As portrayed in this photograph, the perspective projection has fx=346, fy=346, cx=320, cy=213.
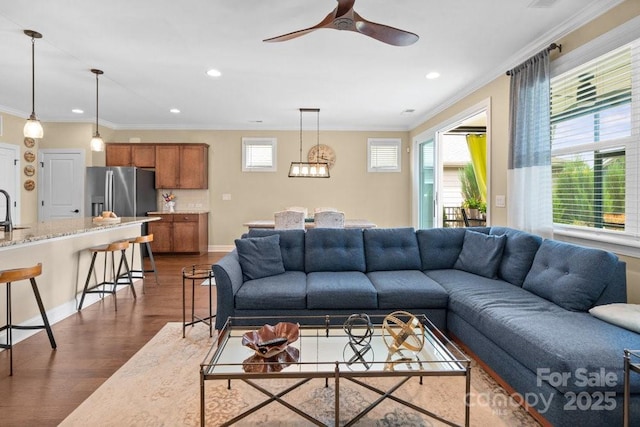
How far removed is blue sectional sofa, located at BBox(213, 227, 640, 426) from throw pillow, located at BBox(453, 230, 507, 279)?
11 millimetres

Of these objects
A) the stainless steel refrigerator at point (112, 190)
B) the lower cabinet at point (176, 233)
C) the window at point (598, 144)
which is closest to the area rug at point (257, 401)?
the window at point (598, 144)

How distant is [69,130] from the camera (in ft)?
22.2

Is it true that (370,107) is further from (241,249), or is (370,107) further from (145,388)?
(145,388)

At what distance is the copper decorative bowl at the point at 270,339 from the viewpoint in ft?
5.68

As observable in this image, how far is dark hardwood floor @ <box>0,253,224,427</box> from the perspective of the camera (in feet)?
6.52

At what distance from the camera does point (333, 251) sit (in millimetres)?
3408

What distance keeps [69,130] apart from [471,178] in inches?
320

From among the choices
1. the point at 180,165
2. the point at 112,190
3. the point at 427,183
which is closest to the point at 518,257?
the point at 427,183

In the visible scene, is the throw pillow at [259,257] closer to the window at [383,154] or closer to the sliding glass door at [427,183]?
the sliding glass door at [427,183]

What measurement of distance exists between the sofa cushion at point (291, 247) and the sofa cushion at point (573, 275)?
198 cm

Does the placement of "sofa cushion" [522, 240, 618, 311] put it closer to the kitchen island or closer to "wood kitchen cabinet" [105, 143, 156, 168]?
→ the kitchen island

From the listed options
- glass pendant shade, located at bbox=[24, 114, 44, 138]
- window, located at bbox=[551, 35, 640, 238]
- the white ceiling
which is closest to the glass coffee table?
window, located at bbox=[551, 35, 640, 238]

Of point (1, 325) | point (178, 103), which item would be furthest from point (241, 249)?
point (178, 103)

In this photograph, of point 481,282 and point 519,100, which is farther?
point 519,100
